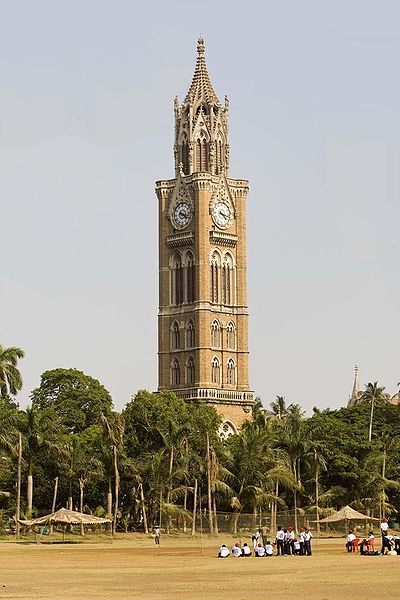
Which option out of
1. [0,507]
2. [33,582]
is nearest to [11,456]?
[0,507]

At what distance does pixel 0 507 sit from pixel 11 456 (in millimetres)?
8744

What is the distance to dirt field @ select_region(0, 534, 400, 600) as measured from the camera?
3666 cm

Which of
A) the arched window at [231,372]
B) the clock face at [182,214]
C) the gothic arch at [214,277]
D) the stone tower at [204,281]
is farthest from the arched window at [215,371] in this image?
the clock face at [182,214]

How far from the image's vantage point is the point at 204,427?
10638 cm

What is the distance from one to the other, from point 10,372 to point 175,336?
205ft

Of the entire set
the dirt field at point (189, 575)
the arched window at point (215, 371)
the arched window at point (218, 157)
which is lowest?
the dirt field at point (189, 575)

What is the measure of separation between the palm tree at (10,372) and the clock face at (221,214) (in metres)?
64.1

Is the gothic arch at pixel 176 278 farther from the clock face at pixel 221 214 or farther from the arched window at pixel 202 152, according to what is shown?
the arched window at pixel 202 152

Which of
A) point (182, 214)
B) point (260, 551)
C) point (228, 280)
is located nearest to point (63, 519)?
point (260, 551)

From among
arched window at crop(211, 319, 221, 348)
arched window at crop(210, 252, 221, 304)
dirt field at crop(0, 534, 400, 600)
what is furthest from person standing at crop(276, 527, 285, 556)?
arched window at crop(210, 252, 221, 304)

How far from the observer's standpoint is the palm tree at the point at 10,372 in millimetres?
79250

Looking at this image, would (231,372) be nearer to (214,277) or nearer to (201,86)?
(214,277)

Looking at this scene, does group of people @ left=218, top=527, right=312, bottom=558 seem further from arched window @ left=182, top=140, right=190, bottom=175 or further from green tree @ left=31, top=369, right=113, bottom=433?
arched window @ left=182, top=140, right=190, bottom=175

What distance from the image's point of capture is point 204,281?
140 meters
